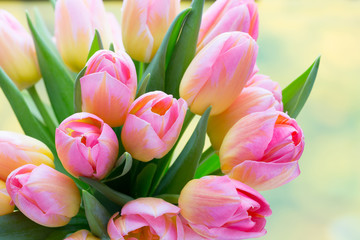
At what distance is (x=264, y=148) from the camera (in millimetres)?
263

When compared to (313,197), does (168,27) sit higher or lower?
higher

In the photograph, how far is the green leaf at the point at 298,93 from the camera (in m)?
0.32

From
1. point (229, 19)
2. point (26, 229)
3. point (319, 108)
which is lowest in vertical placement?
point (319, 108)

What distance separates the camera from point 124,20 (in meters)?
0.32

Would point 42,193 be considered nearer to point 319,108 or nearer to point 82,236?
point 82,236

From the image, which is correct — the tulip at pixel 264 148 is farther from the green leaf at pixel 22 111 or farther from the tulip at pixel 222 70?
the green leaf at pixel 22 111

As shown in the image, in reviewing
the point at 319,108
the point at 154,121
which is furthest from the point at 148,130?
the point at 319,108

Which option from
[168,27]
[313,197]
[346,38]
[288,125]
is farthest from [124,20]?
[346,38]

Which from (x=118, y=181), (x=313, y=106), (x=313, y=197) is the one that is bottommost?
(x=313, y=197)

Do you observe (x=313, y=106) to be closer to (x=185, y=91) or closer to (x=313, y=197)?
(x=313, y=197)

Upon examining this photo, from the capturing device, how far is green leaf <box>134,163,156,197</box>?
12.0 inches

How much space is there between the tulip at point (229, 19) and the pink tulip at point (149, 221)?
129mm

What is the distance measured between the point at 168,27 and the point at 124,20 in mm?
29

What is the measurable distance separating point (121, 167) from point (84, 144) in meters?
0.05
